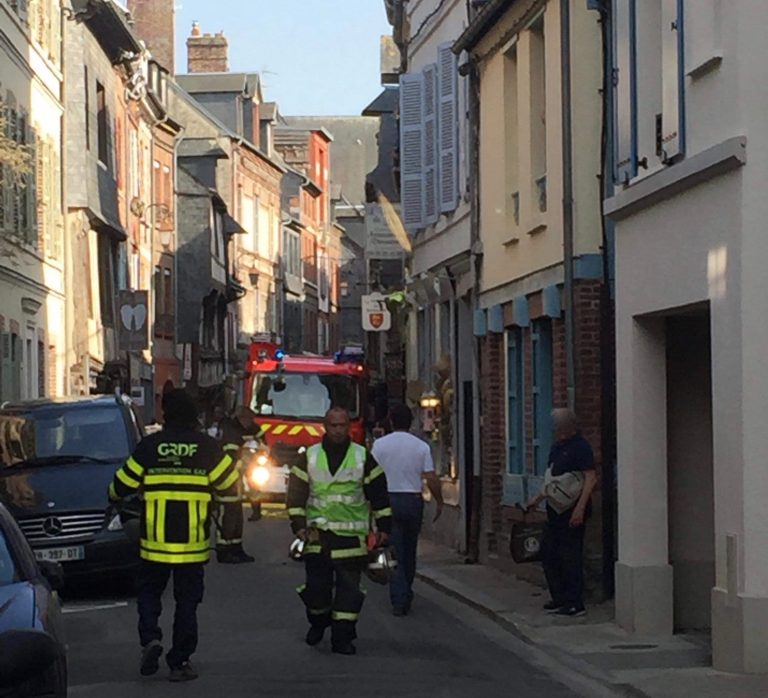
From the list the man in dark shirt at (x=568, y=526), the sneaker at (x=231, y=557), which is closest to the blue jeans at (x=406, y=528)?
the man in dark shirt at (x=568, y=526)

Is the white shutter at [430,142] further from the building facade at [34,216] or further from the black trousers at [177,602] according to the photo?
the black trousers at [177,602]

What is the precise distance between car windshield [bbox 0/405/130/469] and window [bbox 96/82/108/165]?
80.3ft

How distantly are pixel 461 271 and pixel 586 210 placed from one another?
25.4 feet

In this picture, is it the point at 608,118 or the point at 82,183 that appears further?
the point at 82,183

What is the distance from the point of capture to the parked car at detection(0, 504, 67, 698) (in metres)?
8.38

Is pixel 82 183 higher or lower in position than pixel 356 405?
higher

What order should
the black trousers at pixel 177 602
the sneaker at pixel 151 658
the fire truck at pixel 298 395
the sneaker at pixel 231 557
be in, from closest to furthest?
1. the black trousers at pixel 177 602
2. the sneaker at pixel 151 658
3. the sneaker at pixel 231 557
4. the fire truck at pixel 298 395

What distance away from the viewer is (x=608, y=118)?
58.8 ft

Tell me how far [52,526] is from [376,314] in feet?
59.7

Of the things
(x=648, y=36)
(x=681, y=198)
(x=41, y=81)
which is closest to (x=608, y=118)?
(x=648, y=36)

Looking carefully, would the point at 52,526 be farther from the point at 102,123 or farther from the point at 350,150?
the point at 350,150

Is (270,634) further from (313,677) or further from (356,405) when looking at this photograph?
(356,405)

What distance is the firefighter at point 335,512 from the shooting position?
14.3 m

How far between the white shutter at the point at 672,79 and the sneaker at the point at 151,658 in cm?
485
